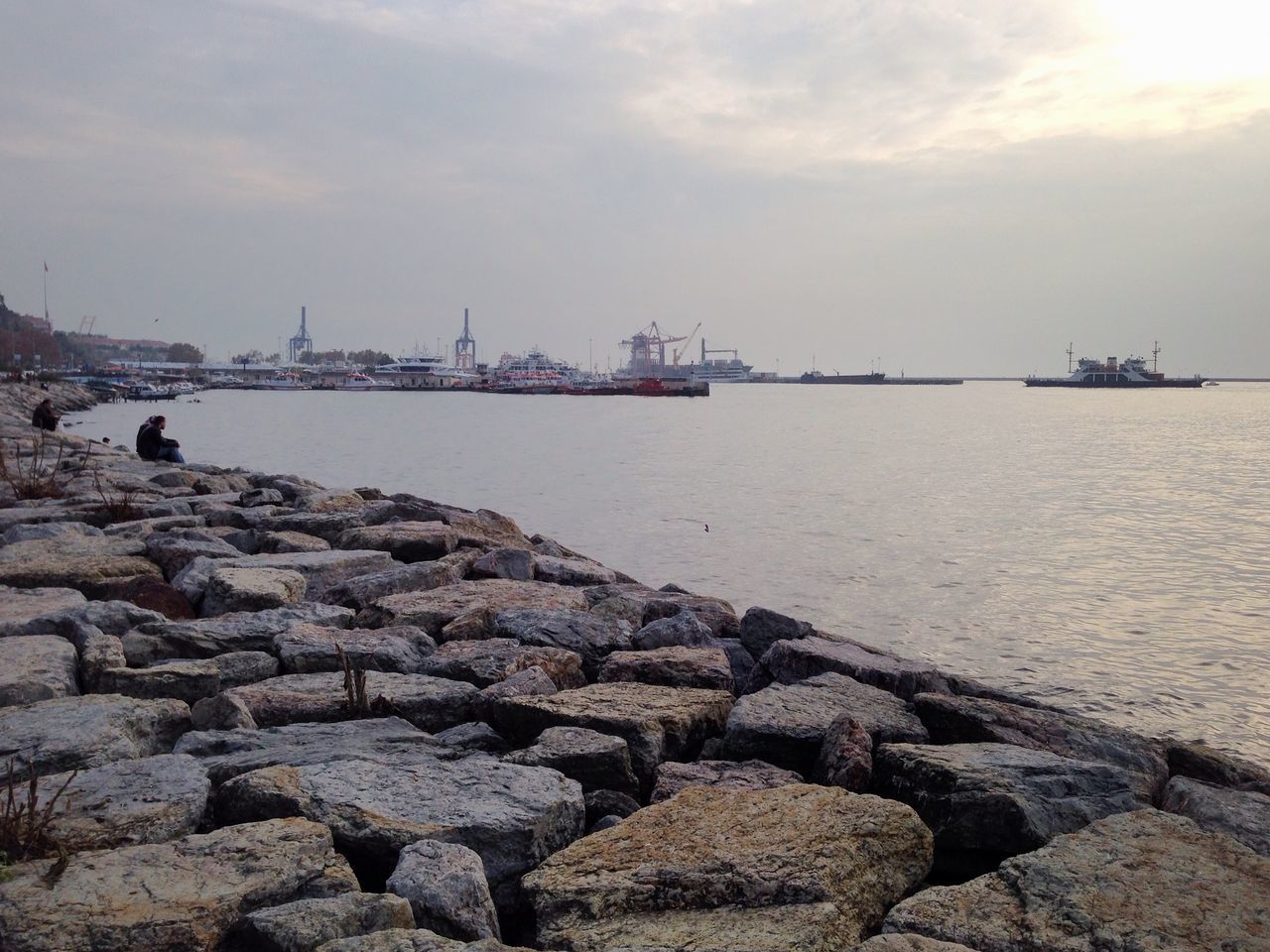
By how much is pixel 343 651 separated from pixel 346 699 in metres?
0.58

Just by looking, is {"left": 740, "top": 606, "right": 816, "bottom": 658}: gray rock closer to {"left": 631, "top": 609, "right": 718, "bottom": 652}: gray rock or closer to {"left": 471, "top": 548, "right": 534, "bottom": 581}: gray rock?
{"left": 631, "top": 609, "right": 718, "bottom": 652}: gray rock

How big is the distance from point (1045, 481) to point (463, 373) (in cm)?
12188

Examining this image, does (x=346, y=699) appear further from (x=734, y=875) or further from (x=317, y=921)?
(x=734, y=875)

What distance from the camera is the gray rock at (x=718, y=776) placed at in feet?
11.7

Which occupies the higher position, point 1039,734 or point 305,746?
point 305,746

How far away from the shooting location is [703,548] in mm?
13297

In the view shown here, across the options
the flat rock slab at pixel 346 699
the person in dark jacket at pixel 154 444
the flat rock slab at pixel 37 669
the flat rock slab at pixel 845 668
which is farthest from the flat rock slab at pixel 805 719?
the person in dark jacket at pixel 154 444

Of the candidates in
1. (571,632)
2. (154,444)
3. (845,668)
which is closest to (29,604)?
(571,632)

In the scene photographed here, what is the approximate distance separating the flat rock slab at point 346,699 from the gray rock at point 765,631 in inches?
80.5

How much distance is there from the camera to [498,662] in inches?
185

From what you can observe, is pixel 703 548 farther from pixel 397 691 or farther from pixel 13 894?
pixel 13 894

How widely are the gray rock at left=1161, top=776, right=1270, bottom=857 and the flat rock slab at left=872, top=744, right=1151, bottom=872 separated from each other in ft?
0.53

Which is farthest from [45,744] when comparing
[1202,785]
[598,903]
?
[1202,785]

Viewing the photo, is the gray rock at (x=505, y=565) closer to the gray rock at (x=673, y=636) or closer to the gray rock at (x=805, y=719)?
the gray rock at (x=673, y=636)
